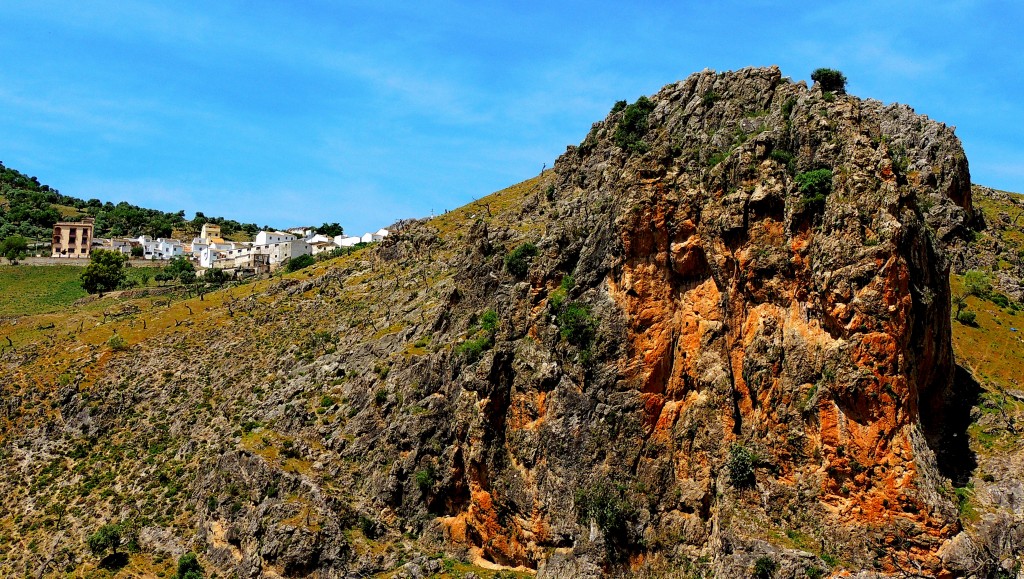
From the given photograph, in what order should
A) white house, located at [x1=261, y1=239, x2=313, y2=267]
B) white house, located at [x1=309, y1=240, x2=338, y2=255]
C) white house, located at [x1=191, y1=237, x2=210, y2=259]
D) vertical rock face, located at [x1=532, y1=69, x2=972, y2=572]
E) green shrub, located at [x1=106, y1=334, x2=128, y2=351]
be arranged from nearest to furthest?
vertical rock face, located at [x1=532, y1=69, x2=972, y2=572] < green shrub, located at [x1=106, y1=334, x2=128, y2=351] < white house, located at [x1=261, y1=239, x2=313, y2=267] < white house, located at [x1=309, y1=240, x2=338, y2=255] < white house, located at [x1=191, y1=237, x2=210, y2=259]

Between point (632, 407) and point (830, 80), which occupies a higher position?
point (830, 80)

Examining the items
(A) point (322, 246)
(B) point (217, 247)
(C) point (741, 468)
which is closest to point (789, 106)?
(C) point (741, 468)

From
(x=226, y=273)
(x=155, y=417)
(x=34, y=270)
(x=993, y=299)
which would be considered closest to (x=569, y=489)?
(x=993, y=299)

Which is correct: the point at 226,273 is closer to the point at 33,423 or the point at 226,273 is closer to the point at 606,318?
the point at 33,423

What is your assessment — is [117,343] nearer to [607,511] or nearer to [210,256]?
[607,511]

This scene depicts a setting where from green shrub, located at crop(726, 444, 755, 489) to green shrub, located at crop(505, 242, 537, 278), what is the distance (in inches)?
947

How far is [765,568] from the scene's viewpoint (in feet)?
149

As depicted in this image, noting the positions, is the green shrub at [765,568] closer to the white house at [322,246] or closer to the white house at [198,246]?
the white house at [322,246]

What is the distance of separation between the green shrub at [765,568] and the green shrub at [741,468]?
482cm

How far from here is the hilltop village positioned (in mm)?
154625

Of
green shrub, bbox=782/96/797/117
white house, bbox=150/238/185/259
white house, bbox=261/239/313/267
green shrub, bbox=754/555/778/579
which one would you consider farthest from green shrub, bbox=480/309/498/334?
white house, bbox=150/238/185/259

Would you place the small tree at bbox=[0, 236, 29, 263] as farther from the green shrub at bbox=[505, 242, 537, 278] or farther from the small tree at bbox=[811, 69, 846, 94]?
the small tree at bbox=[811, 69, 846, 94]

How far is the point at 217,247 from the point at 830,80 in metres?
146

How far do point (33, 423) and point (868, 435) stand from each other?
7820 centimetres
